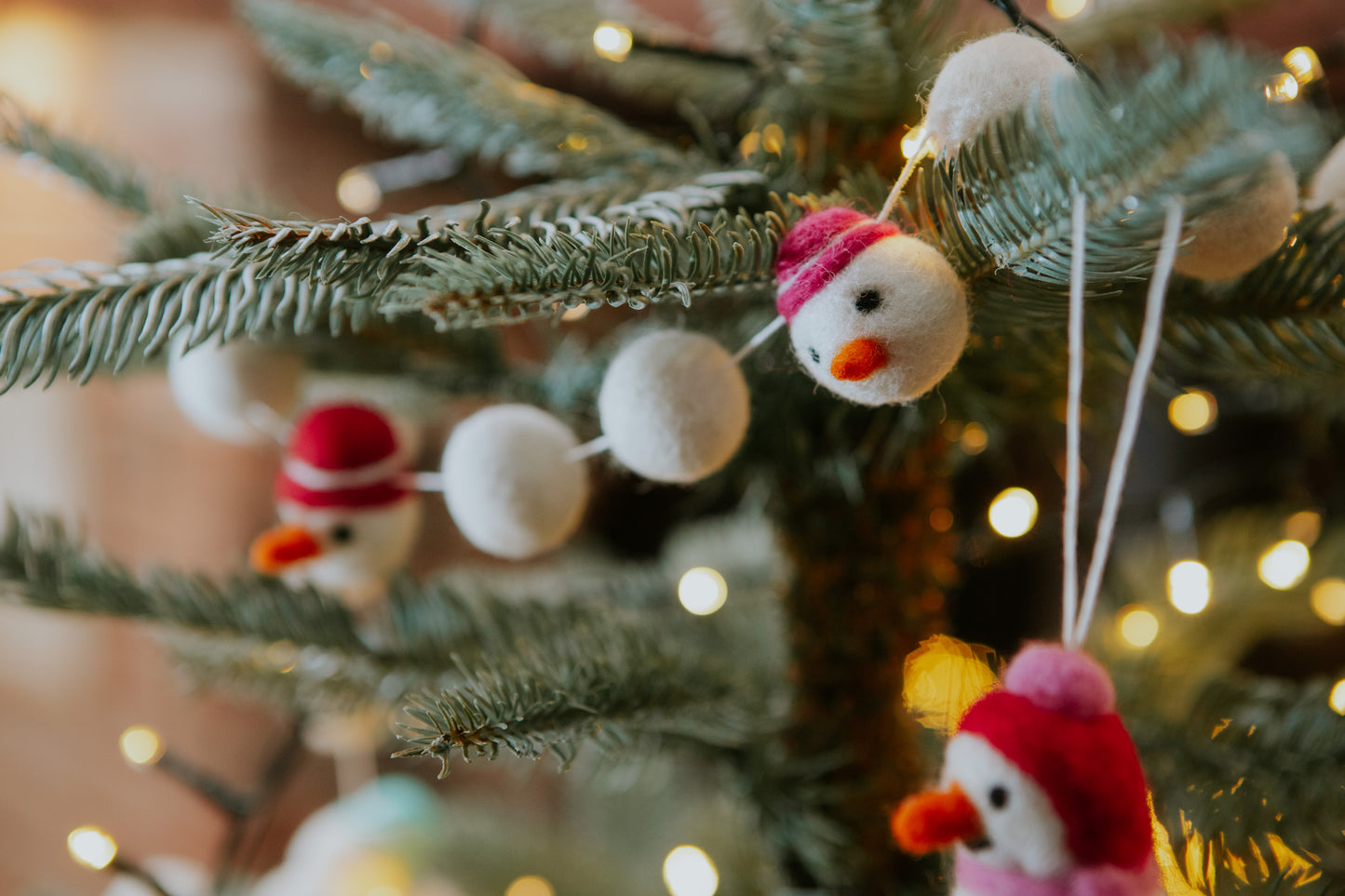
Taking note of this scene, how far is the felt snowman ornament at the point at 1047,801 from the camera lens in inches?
8.1

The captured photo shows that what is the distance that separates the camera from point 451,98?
0.39 m

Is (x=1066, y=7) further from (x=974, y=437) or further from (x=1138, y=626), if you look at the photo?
(x=1138, y=626)

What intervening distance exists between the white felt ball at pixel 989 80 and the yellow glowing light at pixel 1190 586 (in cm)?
30

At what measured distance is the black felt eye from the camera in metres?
0.22

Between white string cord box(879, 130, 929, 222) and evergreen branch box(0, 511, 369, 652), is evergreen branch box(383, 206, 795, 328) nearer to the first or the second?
white string cord box(879, 130, 929, 222)

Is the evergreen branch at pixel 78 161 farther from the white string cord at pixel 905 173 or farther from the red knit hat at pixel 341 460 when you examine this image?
the white string cord at pixel 905 173

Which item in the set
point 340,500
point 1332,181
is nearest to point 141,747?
point 340,500

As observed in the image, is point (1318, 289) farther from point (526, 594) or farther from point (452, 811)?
point (452, 811)

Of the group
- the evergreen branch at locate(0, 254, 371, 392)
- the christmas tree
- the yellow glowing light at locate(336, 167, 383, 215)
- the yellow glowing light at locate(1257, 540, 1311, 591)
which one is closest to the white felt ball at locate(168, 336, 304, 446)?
the christmas tree

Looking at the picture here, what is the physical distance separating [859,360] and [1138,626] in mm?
384

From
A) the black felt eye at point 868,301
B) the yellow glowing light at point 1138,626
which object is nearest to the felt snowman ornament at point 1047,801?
the black felt eye at point 868,301

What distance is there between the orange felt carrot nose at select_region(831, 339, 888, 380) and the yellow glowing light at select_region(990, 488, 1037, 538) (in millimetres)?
252

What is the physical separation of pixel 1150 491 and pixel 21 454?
0.88 meters

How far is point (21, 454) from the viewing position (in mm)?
563
